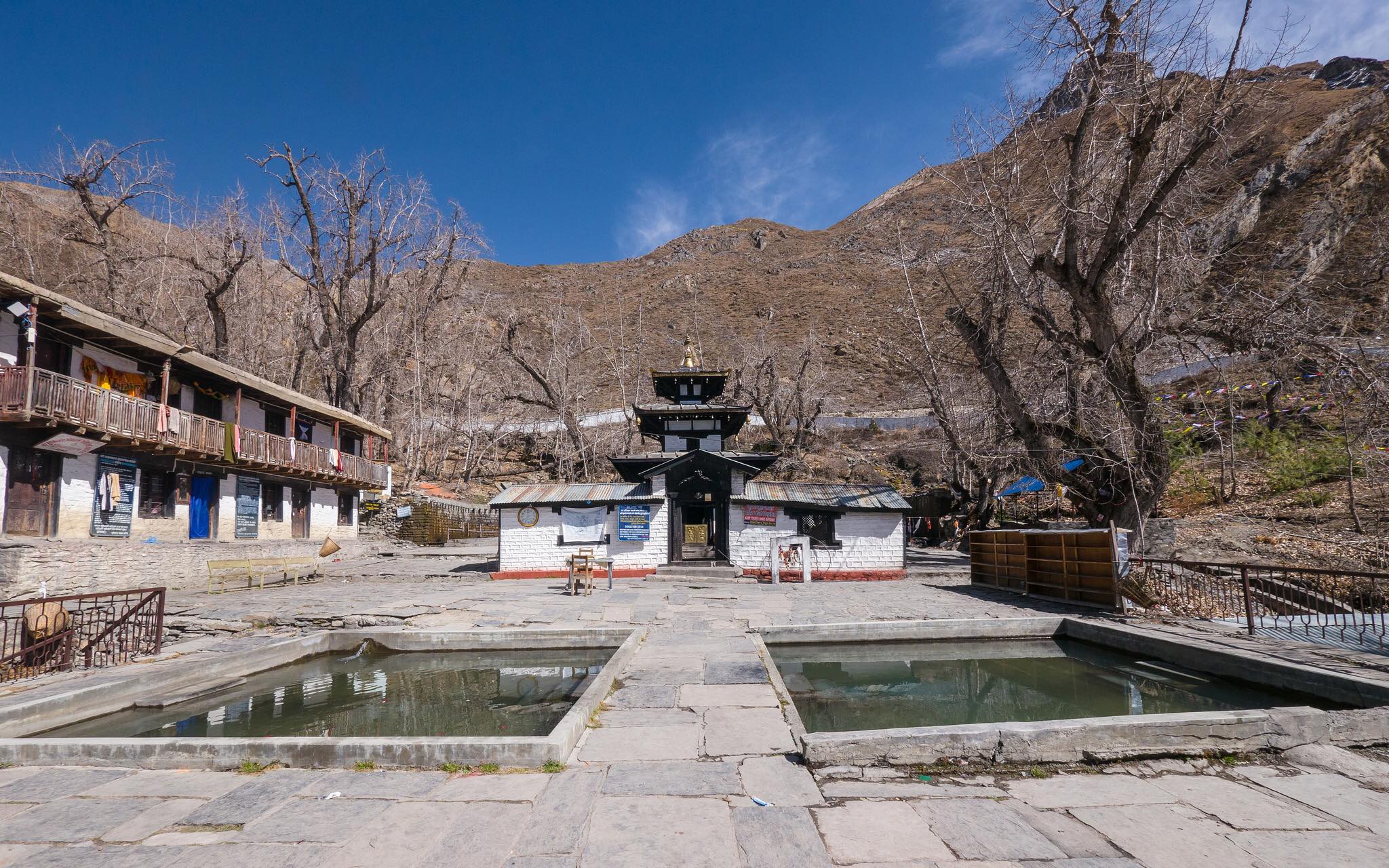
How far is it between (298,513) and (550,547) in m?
13.6

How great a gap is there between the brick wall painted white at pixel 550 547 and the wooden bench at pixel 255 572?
234 inches

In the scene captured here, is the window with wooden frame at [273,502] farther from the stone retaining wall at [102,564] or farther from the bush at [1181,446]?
the bush at [1181,446]

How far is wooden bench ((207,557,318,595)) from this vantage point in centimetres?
1694

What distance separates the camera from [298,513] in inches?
1056

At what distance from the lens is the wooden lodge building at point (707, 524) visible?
2025cm

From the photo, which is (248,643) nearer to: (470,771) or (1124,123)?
(470,771)

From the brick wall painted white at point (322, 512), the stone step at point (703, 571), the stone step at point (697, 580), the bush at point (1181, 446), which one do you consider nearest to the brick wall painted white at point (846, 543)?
the stone step at point (703, 571)

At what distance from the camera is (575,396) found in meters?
42.5

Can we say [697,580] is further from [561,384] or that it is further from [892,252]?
[561,384]

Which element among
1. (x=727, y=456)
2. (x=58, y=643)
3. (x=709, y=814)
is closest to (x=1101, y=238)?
(x=727, y=456)

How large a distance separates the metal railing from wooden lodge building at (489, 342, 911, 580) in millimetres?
7866

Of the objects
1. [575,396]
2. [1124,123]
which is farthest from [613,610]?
[575,396]

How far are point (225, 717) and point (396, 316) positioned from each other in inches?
1513

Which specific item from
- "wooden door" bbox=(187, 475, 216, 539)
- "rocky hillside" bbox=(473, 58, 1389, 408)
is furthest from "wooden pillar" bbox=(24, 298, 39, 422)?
"rocky hillside" bbox=(473, 58, 1389, 408)
